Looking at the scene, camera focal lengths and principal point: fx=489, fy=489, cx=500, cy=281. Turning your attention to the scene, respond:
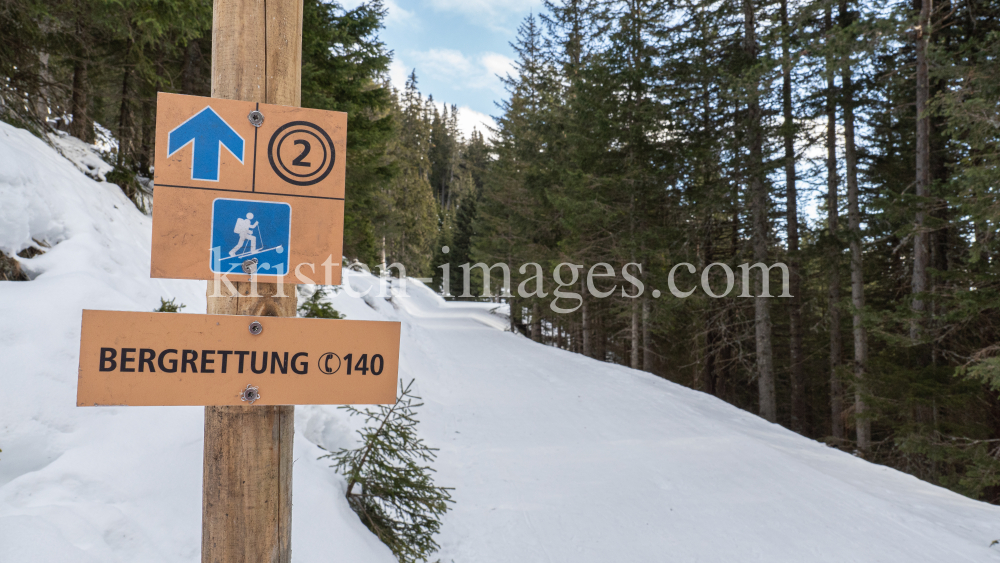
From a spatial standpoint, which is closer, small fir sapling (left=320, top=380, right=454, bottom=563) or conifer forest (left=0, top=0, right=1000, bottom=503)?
small fir sapling (left=320, top=380, right=454, bottom=563)

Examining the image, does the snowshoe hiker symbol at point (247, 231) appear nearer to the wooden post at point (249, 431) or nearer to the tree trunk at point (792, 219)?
the wooden post at point (249, 431)

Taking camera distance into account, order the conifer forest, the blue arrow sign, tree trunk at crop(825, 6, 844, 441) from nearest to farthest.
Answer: the blue arrow sign → the conifer forest → tree trunk at crop(825, 6, 844, 441)

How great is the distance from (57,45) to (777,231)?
49.8ft

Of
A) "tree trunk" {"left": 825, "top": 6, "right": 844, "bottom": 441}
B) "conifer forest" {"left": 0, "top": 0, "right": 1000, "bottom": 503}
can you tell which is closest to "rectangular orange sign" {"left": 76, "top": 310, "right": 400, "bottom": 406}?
"conifer forest" {"left": 0, "top": 0, "right": 1000, "bottom": 503}

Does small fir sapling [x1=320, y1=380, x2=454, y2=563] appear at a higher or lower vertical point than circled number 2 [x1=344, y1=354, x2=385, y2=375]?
lower

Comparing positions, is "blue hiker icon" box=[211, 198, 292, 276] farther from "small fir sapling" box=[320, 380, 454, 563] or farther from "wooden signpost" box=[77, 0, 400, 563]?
"small fir sapling" box=[320, 380, 454, 563]

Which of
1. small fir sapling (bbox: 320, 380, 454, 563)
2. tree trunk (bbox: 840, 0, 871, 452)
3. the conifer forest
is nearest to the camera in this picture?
small fir sapling (bbox: 320, 380, 454, 563)

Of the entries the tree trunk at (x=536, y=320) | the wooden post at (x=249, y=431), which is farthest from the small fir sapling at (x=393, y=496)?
the tree trunk at (x=536, y=320)

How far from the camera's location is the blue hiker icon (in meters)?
Answer: 1.50

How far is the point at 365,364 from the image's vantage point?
1.54 metres

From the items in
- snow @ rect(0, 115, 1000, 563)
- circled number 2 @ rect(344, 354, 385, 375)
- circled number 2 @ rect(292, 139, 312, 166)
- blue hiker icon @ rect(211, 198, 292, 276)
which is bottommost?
snow @ rect(0, 115, 1000, 563)

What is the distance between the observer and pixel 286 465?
1.59 metres

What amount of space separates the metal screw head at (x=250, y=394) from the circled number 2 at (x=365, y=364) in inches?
10.6

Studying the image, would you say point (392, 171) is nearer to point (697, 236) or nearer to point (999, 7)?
point (697, 236)
